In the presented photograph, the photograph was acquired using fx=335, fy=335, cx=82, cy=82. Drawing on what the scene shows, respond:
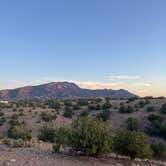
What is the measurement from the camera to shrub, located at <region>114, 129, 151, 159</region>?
13.5 metres

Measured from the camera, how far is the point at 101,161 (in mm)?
12469

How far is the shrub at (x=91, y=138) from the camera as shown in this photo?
13.0 metres

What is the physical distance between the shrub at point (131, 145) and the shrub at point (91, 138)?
0.57 meters

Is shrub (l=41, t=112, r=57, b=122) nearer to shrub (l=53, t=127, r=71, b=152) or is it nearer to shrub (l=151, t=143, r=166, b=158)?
shrub (l=151, t=143, r=166, b=158)

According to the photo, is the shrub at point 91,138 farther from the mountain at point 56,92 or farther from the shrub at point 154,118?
the mountain at point 56,92

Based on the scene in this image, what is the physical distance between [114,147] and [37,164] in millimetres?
3803

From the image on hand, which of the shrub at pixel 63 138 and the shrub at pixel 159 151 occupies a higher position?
the shrub at pixel 63 138

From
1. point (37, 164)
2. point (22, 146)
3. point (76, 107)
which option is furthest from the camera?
point (76, 107)

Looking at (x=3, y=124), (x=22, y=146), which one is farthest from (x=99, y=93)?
(x=22, y=146)

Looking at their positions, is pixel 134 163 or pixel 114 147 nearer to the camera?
pixel 134 163

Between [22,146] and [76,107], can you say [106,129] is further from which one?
[76,107]

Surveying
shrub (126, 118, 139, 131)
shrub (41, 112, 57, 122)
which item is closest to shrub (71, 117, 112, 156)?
shrub (126, 118, 139, 131)

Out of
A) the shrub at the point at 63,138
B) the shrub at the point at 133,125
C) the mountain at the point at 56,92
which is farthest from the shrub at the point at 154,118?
the mountain at the point at 56,92

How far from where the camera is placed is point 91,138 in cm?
1297
